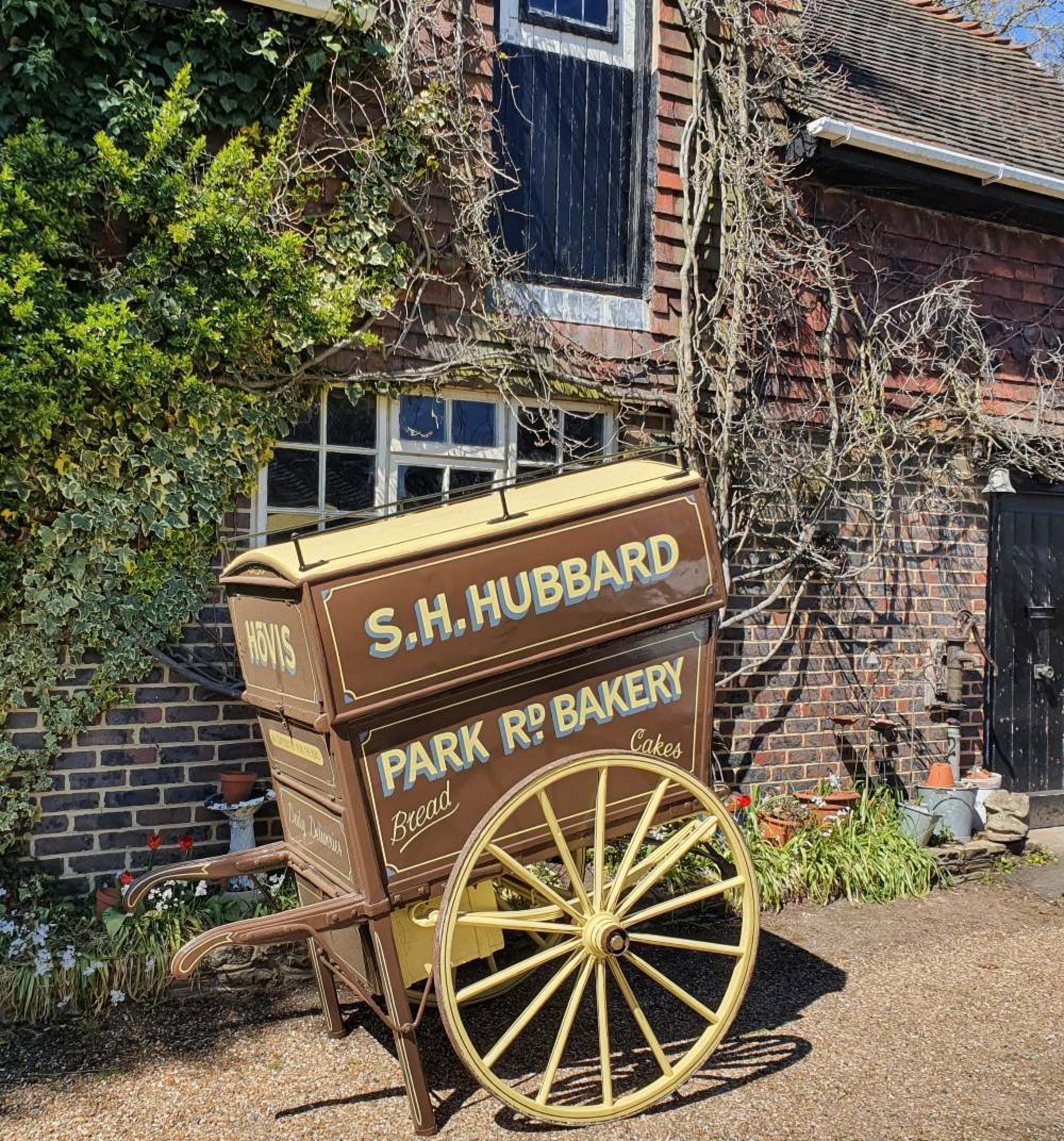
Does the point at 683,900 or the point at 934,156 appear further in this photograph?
the point at 934,156

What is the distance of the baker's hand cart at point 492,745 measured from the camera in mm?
3021

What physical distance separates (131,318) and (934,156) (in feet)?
15.2

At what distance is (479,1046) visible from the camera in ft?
12.4

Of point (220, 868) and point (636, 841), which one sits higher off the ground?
point (636, 841)

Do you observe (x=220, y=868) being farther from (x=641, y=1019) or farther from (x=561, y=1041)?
(x=641, y=1019)

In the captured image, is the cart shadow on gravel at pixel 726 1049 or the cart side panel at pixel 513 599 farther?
the cart shadow on gravel at pixel 726 1049

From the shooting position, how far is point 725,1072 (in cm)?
355

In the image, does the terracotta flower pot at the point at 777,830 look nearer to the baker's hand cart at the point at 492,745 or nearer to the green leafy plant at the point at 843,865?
the green leafy plant at the point at 843,865

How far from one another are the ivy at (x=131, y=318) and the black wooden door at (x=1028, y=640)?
4.60 meters

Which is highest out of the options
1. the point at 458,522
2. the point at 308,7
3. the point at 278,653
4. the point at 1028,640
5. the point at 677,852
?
the point at 308,7

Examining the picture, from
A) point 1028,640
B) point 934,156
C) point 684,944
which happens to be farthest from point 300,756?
point 1028,640

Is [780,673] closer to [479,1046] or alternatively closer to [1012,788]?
[1012,788]

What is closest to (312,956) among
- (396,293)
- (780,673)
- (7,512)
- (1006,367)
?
(7,512)

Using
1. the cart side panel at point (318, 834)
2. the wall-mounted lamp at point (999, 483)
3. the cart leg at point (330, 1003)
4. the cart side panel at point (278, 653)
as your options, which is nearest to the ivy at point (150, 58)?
the cart side panel at point (278, 653)
